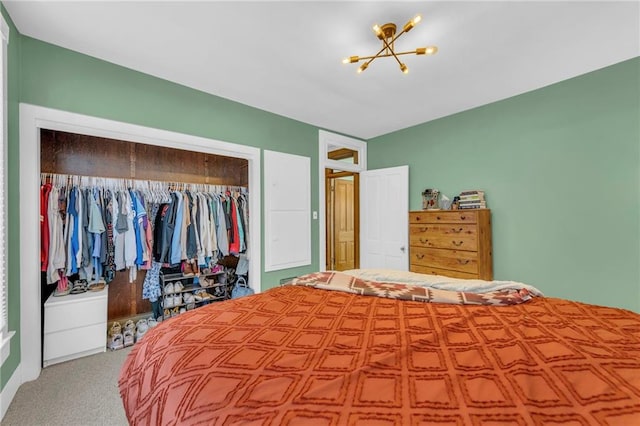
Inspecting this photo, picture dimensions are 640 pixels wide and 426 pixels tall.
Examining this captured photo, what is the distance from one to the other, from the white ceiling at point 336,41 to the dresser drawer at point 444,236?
1.36 metres

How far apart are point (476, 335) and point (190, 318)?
1.19 metres

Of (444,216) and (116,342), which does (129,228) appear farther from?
(444,216)

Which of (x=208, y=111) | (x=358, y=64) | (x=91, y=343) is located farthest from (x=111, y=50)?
(x=91, y=343)

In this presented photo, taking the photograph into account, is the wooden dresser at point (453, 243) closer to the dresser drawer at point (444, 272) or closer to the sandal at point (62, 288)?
the dresser drawer at point (444, 272)

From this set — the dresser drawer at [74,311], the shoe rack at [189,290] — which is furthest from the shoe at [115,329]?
the shoe rack at [189,290]

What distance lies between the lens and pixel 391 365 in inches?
32.9

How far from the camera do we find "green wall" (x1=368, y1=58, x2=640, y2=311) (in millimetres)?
2254

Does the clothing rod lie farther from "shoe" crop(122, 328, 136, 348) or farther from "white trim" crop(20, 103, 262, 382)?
"shoe" crop(122, 328, 136, 348)

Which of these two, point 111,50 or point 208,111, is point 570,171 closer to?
point 208,111

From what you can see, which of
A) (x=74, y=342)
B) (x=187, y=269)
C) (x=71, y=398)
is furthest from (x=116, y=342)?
(x=187, y=269)

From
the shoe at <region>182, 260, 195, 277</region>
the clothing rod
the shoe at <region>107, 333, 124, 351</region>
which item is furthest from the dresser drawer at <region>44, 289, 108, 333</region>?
the clothing rod

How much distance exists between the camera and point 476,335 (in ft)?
3.39

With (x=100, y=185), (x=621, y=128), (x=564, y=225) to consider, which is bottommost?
(x=564, y=225)

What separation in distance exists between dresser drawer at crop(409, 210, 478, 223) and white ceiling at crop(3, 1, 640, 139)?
120 centimetres
